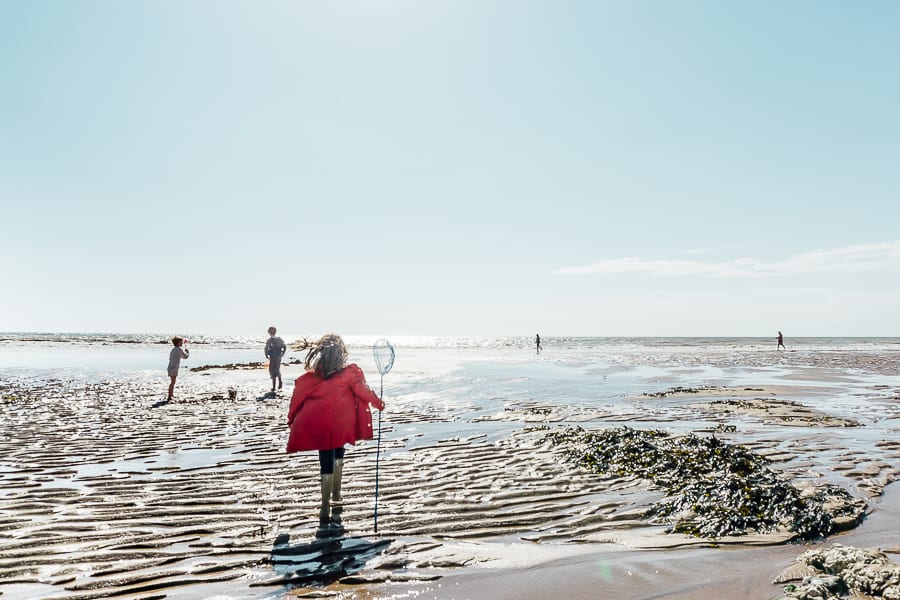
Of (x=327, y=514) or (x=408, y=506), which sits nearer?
(x=327, y=514)

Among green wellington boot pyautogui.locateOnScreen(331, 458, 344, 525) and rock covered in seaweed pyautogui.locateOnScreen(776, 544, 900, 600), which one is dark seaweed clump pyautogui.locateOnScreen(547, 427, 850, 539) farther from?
green wellington boot pyautogui.locateOnScreen(331, 458, 344, 525)

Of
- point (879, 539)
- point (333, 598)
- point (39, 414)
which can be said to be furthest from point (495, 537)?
point (39, 414)

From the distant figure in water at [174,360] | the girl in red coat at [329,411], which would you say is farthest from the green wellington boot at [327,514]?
the distant figure in water at [174,360]

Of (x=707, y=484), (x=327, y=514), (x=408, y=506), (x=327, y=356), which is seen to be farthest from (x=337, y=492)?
(x=707, y=484)

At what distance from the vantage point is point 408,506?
6379mm

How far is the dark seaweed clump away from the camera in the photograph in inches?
221

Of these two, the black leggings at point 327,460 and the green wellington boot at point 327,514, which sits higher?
the black leggings at point 327,460

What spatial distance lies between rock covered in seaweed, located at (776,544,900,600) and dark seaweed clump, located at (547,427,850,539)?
106 cm

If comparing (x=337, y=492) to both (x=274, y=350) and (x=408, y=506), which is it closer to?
(x=408, y=506)

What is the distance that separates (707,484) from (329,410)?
4.91 m

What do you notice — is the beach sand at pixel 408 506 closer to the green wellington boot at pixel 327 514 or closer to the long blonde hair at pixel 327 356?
the green wellington boot at pixel 327 514

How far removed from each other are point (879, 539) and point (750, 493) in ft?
4.13

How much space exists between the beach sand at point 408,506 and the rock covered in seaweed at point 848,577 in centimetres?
29

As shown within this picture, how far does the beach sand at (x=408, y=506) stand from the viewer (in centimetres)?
446
